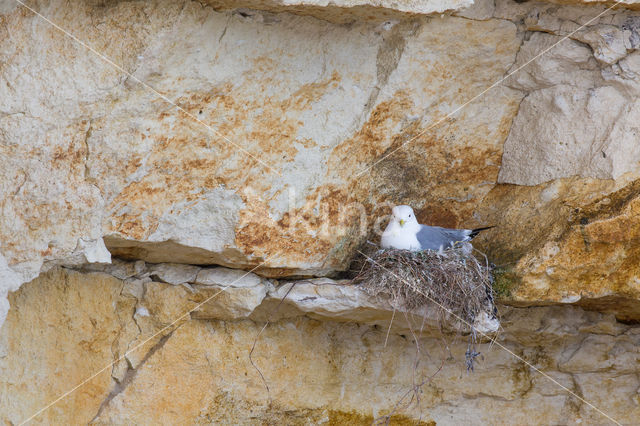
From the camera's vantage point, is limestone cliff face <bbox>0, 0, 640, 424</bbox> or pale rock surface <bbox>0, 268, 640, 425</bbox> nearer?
limestone cliff face <bbox>0, 0, 640, 424</bbox>

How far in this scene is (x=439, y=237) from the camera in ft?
12.2

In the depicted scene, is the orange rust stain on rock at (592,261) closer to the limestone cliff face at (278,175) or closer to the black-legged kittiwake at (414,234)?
the limestone cliff face at (278,175)

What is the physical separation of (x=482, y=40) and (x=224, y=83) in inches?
48.8

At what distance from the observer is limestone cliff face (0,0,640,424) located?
2.96m

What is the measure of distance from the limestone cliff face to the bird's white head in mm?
145

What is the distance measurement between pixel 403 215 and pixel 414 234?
0.11 m

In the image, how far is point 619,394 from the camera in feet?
13.4

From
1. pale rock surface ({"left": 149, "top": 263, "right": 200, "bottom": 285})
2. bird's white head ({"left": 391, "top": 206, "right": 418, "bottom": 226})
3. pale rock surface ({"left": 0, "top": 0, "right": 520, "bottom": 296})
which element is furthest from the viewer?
bird's white head ({"left": 391, "top": 206, "right": 418, "bottom": 226})

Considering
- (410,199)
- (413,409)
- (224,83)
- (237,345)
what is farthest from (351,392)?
(224,83)

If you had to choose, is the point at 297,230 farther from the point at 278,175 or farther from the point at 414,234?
the point at 414,234

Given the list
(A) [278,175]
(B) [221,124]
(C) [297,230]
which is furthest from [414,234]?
(B) [221,124]

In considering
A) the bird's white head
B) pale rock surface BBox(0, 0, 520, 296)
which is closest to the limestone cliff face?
pale rock surface BBox(0, 0, 520, 296)

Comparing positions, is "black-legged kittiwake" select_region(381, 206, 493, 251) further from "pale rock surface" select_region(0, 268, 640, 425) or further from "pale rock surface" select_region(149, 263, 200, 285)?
"pale rock surface" select_region(149, 263, 200, 285)

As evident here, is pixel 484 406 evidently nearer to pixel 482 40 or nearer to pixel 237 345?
pixel 237 345
